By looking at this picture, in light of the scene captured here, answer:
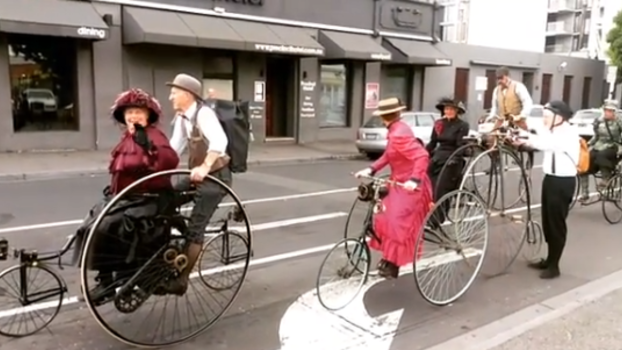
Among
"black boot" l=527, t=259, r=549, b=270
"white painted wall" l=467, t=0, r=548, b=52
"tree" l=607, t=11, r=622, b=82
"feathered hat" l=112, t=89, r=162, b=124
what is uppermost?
"white painted wall" l=467, t=0, r=548, b=52

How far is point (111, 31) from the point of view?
50.0ft

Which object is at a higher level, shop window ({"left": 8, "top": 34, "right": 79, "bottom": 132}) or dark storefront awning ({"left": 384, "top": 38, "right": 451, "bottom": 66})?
dark storefront awning ({"left": 384, "top": 38, "right": 451, "bottom": 66})

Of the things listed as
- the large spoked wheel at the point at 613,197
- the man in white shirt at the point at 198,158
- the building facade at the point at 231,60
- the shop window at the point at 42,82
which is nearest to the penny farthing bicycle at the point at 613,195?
the large spoked wheel at the point at 613,197

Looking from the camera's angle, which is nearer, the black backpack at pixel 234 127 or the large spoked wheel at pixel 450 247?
the black backpack at pixel 234 127

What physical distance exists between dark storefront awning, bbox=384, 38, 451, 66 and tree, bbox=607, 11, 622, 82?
60.5 feet

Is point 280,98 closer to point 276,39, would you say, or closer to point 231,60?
point 231,60

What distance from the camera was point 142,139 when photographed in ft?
13.3

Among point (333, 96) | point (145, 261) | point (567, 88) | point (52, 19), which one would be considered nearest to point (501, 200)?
point (145, 261)

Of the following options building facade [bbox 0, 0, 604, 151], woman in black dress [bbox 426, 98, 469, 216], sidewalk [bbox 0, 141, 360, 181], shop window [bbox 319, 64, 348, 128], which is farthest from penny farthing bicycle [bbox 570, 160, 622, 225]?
shop window [bbox 319, 64, 348, 128]

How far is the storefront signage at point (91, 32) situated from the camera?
13773 mm

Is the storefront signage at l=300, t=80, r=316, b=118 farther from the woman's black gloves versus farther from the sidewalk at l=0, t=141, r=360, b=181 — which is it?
the woman's black gloves

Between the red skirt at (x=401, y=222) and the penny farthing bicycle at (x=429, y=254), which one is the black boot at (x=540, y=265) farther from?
the red skirt at (x=401, y=222)

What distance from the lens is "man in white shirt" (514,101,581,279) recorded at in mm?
5789

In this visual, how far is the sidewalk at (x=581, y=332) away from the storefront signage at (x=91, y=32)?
1267 cm
